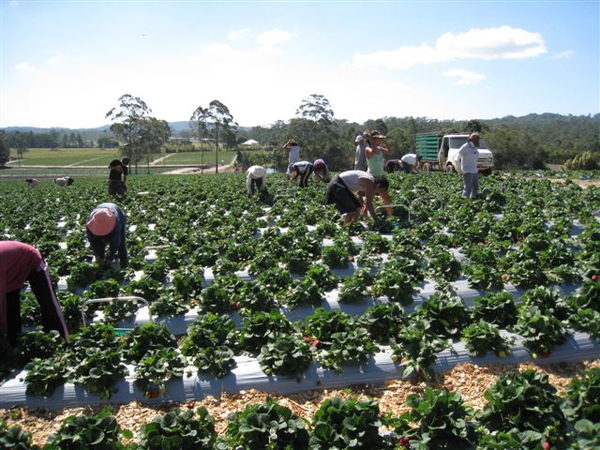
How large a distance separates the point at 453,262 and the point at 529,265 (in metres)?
1.00

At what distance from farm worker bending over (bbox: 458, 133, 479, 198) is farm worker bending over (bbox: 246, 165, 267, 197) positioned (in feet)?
17.8

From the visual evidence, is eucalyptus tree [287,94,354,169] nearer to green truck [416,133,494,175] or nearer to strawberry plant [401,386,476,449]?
green truck [416,133,494,175]

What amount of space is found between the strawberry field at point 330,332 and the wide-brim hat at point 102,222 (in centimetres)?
78

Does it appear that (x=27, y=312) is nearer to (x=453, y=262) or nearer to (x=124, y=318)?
(x=124, y=318)

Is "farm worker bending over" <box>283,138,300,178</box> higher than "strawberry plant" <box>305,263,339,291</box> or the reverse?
higher

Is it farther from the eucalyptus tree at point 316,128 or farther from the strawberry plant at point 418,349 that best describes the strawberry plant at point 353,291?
the eucalyptus tree at point 316,128

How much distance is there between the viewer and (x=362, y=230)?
9.61 metres

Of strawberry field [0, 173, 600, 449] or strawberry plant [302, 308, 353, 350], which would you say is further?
strawberry plant [302, 308, 353, 350]

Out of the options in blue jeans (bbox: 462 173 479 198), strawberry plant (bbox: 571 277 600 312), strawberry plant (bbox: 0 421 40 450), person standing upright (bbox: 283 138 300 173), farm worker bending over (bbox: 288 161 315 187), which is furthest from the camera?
person standing upright (bbox: 283 138 300 173)

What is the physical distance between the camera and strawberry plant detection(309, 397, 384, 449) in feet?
10.7

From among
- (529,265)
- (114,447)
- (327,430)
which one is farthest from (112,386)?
(529,265)

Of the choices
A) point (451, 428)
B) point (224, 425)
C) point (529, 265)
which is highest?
point (529, 265)

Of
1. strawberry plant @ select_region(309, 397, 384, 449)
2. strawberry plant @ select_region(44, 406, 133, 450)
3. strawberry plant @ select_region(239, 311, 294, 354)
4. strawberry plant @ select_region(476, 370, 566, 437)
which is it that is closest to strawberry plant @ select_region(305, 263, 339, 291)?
strawberry plant @ select_region(239, 311, 294, 354)

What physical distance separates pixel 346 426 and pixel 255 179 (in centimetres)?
1172
